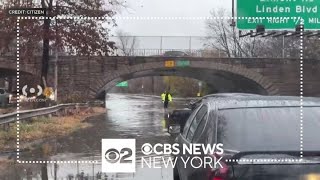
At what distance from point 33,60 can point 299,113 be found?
5913 millimetres

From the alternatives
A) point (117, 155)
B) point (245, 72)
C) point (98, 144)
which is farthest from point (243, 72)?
point (98, 144)

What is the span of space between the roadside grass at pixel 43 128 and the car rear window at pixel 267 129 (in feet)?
20.8

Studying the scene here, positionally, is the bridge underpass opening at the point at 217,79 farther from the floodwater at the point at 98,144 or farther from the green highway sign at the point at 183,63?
the floodwater at the point at 98,144

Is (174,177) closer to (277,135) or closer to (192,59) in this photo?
(192,59)

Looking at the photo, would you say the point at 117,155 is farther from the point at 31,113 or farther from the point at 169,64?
the point at 31,113

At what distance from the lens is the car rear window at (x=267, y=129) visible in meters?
3.07

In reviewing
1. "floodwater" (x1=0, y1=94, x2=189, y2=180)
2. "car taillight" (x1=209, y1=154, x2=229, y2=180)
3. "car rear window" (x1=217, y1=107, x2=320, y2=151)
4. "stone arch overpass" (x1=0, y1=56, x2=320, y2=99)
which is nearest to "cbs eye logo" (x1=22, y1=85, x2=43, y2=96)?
"stone arch overpass" (x1=0, y1=56, x2=320, y2=99)

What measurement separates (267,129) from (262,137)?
0.10m

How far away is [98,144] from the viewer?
29.6 feet

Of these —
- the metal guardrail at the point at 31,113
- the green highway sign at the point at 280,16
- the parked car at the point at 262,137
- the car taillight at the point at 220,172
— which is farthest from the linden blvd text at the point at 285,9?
the metal guardrail at the point at 31,113

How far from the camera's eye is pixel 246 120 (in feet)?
11.0

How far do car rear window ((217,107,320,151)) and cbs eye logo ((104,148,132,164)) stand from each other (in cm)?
174

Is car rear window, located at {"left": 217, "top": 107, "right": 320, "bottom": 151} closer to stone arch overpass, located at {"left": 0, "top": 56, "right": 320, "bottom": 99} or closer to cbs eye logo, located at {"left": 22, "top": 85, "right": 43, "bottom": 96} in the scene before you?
stone arch overpass, located at {"left": 0, "top": 56, "right": 320, "bottom": 99}

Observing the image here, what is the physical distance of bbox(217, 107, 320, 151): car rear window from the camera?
10.1 feet
